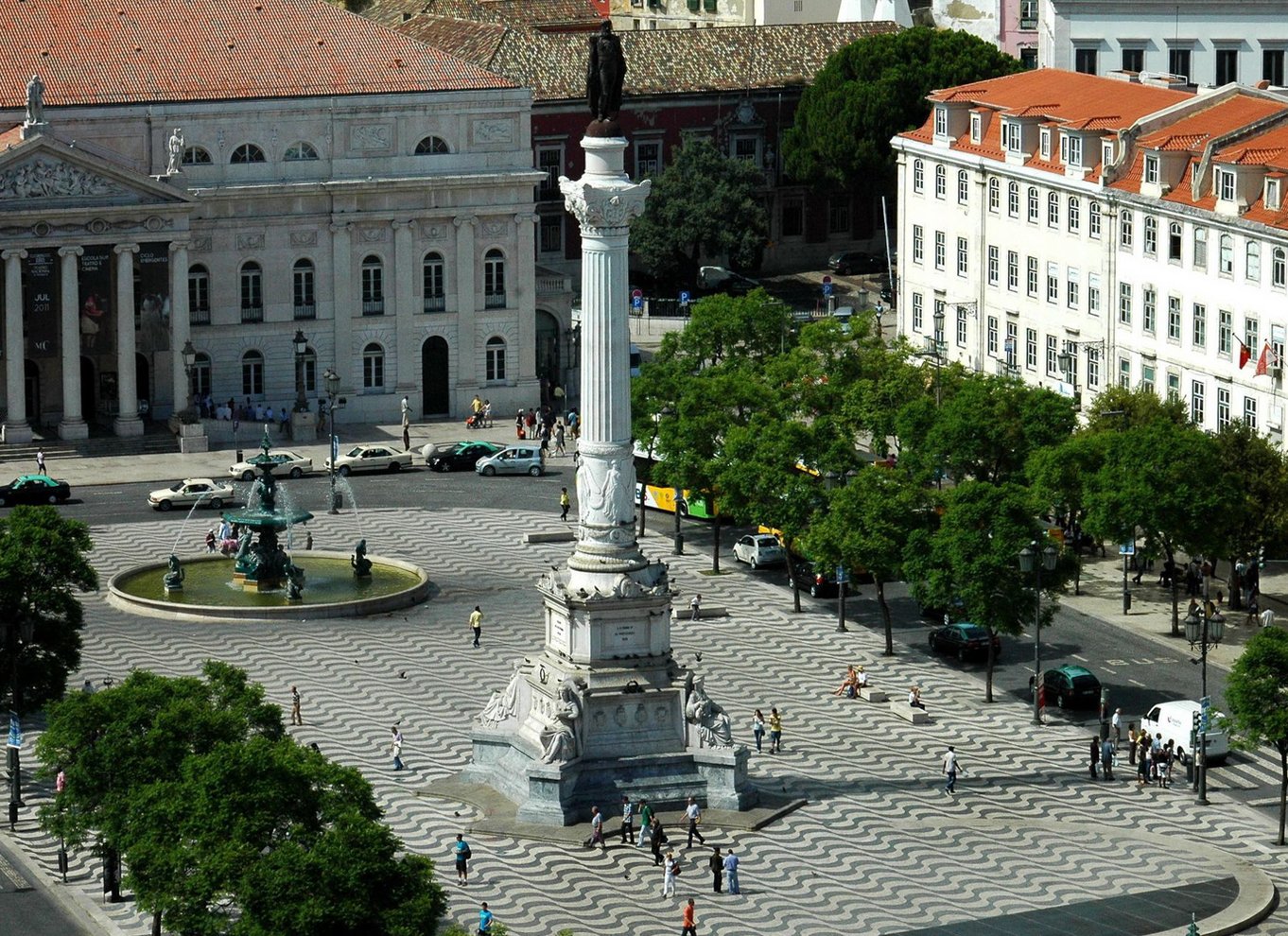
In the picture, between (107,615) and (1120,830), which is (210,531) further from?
(1120,830)

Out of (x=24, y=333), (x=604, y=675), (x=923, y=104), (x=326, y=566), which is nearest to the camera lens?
(x=604, y=675)

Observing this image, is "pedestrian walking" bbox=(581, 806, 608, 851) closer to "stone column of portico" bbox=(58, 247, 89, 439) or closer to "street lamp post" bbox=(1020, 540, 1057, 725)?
"street lamp post" bbox=(1020, 540, 1057, 725)

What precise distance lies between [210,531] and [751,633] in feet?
80.9

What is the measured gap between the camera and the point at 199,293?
16150 cm

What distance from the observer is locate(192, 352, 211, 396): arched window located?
161 meters

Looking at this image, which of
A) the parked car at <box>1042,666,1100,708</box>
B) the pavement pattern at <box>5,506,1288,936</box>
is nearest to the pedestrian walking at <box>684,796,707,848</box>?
the pavement pattern at <box>5,506,1288,936</box>

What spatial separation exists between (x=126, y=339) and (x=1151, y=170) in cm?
4512

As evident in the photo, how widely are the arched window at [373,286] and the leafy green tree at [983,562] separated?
165 feet

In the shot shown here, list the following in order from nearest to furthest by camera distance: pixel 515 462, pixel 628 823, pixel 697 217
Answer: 1. pixel 628 823
2. pixel 515 462
3. pixel 697 217

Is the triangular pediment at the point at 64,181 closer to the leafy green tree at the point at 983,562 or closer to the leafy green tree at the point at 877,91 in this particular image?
the leafy green tree at the point at 877,91

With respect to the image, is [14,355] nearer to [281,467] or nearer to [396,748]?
[281,467]

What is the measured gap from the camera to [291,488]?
148 m

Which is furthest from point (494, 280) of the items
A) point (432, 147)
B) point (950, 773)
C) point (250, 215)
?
point (950, 773)

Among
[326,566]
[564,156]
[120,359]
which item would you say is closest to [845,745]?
[326,566]
